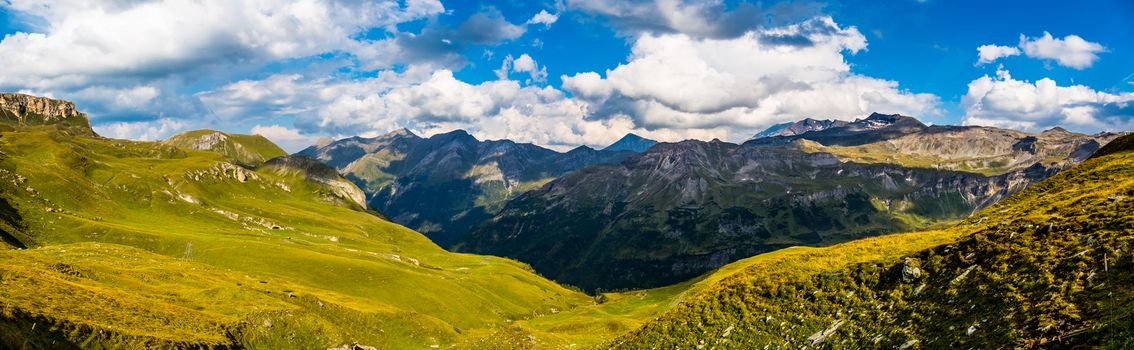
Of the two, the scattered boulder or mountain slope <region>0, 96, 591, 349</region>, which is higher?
the scattered boulder

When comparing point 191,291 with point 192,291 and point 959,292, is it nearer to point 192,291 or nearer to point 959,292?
point 192,291

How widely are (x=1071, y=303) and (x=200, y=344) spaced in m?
53.1

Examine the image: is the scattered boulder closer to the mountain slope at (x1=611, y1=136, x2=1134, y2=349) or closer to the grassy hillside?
the mountain slope at (x1=611, y1=136, x2=1134, y2=349)

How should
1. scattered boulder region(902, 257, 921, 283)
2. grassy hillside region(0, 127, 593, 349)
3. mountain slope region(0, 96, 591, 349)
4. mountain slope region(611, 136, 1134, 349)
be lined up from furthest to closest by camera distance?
1. grassy hillside region(0, 127, 593, 349)
2. mountain slope region(0, 96, 591, 349)
3. scattered boulder region(902, 257, 921, 283)
4. mountain slope region(611, 136, 1134, 349)

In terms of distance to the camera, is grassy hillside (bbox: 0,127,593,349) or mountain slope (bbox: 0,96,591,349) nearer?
mountain slope (bbox: 0,96,591,349)

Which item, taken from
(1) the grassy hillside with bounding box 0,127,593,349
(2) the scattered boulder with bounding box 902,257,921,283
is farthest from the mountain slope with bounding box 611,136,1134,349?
(1) the grassy hillside with bounding box 0,127,593,349

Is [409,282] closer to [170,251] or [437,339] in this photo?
[437,339]

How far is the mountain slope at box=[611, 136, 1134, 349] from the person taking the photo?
19.1m

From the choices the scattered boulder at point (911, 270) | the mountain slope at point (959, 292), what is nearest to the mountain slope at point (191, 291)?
the mountain slope at point (959, 292)

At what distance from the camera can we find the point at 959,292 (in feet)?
79.4

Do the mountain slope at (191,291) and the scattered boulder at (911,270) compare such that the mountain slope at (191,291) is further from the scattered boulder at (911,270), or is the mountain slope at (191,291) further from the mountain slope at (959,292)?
the scattered boulder at (911,270)

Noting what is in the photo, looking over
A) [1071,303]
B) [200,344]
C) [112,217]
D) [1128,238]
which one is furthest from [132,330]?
[112,217]

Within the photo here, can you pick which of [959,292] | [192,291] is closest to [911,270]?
[959,292]

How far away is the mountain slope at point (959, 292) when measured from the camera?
1909 centimetres
